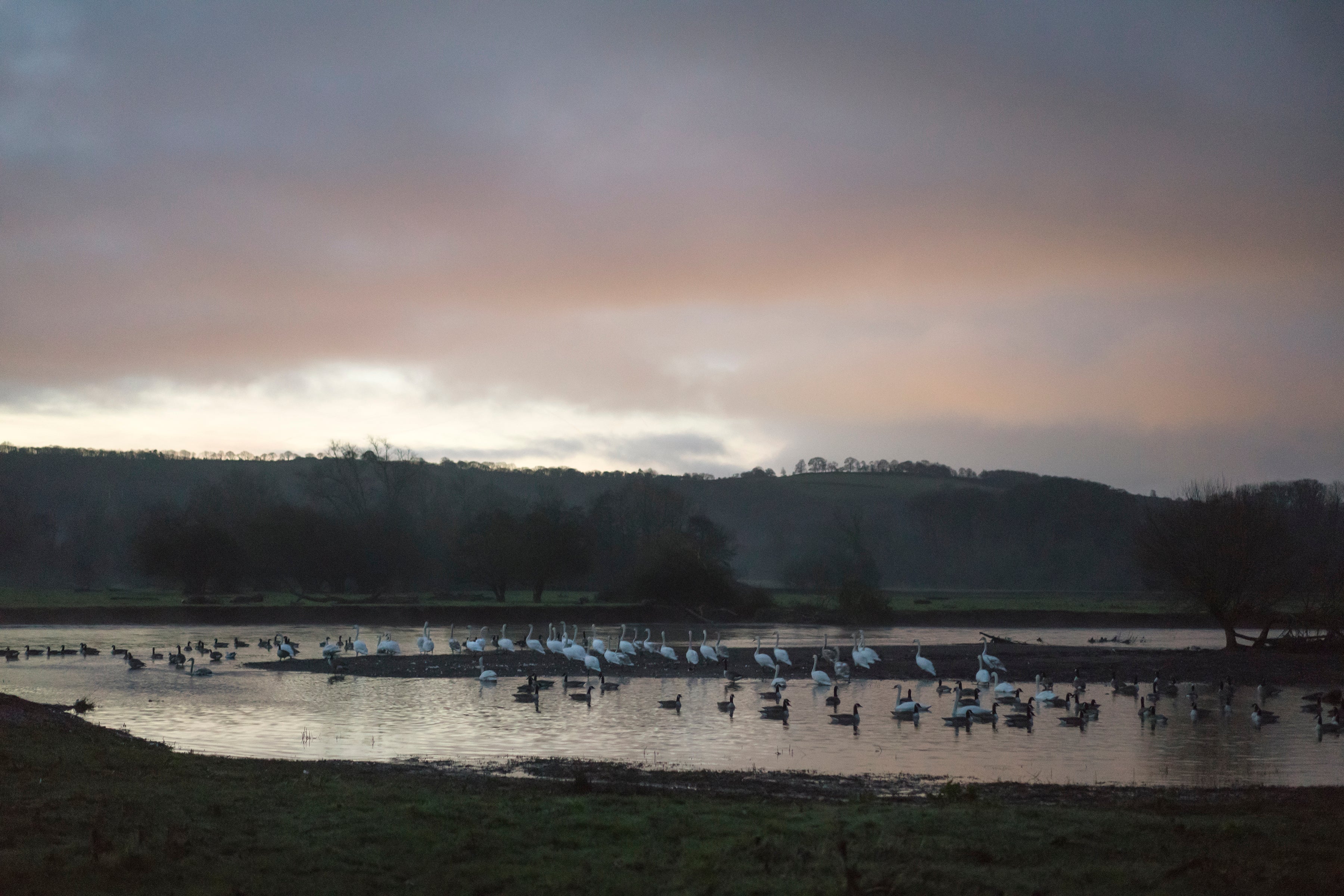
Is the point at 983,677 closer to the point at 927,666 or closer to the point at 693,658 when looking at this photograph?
the point at 927,666

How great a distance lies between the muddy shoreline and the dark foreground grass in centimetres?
4474

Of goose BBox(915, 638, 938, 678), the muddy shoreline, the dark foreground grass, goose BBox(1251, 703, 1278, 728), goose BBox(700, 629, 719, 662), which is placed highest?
the dark foreground grass

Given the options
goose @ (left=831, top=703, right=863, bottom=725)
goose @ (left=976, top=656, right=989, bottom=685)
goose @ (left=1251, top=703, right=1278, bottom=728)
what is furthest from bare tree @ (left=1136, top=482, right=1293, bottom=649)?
goose @ (left=831, top=703, right=863, bottom=725)

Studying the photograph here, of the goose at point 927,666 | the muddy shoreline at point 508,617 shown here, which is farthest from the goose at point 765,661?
the muddy shoreline at point 508,617

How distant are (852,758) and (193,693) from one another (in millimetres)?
17330

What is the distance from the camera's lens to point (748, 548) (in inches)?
4806

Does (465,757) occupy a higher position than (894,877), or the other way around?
(894,877)

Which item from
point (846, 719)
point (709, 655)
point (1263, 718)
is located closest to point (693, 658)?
point (709, 655)

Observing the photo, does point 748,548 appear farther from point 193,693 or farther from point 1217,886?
point 1217,886

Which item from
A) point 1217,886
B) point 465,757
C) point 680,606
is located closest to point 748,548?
point 680,606

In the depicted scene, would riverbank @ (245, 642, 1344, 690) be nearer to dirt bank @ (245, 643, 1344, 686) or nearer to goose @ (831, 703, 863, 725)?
dirt bank @ (245, 643, 1344, 686)

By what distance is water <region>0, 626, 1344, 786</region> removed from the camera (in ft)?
57.9

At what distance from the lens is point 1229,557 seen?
40.7 meters

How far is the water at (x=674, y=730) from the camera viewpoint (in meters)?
17.7
